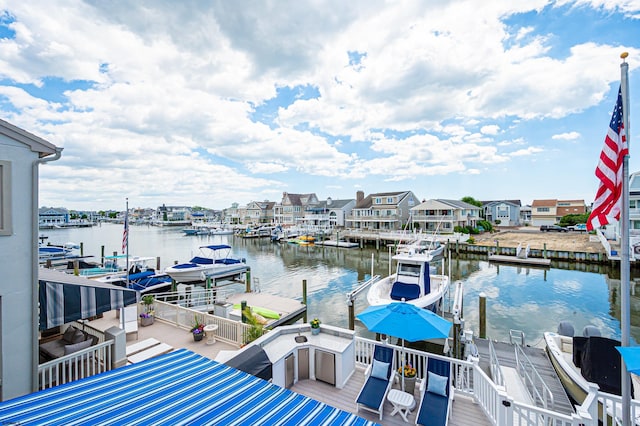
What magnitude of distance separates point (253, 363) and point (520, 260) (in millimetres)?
31256

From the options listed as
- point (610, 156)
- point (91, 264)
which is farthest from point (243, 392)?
point (91, 264)

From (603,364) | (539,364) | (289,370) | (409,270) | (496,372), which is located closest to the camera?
(289,370)

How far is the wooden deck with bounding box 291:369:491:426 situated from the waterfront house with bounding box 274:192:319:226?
6523cm

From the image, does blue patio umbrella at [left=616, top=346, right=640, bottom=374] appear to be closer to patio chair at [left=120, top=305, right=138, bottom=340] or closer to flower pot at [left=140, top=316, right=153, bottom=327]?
patio chair at [left=120, top=305, right=138, bottom=340]

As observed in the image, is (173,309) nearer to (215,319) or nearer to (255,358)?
(215,319)

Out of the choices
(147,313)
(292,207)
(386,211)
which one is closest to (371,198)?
(386,211)

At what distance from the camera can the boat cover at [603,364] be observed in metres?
6.84

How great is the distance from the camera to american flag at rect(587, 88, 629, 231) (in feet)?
13.0

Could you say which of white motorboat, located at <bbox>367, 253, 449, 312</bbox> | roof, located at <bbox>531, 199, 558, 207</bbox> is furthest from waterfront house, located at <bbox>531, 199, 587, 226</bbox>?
white motorboat, located at <bbox>367, 253, 449, 312</bbox>

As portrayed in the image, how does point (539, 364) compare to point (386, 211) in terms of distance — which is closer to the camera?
point (539, 364)

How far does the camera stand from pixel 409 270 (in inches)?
561

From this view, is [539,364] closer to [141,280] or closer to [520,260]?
[141,280]

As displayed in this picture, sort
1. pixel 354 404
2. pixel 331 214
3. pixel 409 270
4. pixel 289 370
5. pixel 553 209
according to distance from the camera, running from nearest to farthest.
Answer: pixel 354 404 < pixel 289 370 < pixel 409 270 < pixel 553 209 < pixel 331 214

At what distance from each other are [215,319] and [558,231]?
60.3m
